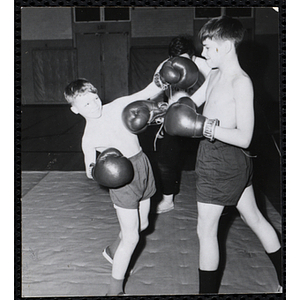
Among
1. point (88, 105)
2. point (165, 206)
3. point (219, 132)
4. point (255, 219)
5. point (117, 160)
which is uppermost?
point (88, 105)

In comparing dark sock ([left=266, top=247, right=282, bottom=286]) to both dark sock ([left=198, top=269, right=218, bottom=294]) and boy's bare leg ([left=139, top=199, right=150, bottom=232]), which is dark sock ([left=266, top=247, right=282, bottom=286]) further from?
boy's bare leg ([left=139, top=199, right=150, bottom=232])

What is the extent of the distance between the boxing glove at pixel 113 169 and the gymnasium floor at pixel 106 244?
178 mm

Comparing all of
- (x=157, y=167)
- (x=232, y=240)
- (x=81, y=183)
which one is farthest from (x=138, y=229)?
(x=81, y=183)

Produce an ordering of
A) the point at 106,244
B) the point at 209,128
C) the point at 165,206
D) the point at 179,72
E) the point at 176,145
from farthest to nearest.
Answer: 1. the point at 165,206
2. the point at 106,244
3. the point at 176,145
4. the point at 179,72
5. the point at 209,128

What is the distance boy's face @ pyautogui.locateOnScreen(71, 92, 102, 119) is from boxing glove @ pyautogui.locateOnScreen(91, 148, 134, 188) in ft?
0.55

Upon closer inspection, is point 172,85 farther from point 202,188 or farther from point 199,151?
point 202,188

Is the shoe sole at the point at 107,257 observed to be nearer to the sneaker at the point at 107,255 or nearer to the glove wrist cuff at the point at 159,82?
the sneaker at the point at 107,255

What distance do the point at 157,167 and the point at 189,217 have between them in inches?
16.7

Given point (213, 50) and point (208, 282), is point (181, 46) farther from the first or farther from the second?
point (208, 282)

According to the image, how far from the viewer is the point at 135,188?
1.55 meters

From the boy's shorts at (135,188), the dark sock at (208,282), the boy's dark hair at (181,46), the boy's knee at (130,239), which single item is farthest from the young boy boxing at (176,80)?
the dark sock at (208,282)

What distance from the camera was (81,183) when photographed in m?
2.90

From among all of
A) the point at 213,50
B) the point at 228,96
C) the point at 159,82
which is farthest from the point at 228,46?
the point at 159,82

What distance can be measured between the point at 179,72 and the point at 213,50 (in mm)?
159
